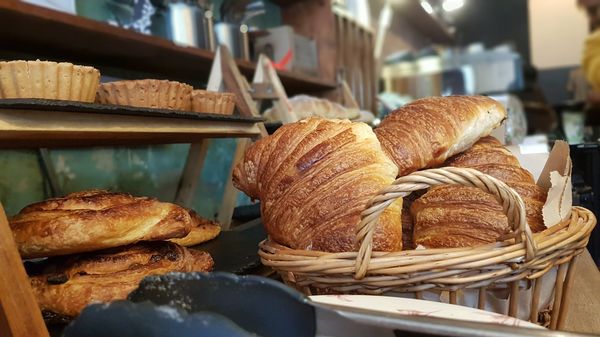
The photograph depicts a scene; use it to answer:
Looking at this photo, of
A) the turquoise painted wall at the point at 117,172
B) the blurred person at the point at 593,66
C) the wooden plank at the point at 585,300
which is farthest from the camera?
the blurred person at the point at 593,66

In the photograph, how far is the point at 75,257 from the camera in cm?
81

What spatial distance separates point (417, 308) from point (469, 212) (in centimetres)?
33

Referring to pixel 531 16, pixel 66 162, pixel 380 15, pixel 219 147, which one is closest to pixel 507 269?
pixel 66 162

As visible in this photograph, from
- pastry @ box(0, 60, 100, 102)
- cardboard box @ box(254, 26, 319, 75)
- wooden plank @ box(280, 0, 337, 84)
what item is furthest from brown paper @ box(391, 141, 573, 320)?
wooden plank @ box(280, 0, 337, 84)

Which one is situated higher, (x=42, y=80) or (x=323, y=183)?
(x=42, y=80)

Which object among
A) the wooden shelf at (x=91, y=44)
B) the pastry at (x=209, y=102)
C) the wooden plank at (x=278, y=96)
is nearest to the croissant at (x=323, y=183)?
the pastry at (x=209, y=102)

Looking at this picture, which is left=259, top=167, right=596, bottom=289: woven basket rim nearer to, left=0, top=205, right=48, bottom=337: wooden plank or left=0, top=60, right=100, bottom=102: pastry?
left=0, top=205, right=48, bottom=337: wooden plank

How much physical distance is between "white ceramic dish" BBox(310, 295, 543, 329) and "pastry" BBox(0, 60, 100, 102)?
1.83 ft

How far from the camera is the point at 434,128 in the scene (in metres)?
0.96

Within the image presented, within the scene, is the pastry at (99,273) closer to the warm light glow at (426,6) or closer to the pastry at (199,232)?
the pastry at (199,232)

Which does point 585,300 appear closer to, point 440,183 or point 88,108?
point 440,183

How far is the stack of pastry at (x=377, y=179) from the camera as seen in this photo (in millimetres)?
776

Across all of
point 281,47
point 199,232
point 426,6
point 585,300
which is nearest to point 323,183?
point 199,232

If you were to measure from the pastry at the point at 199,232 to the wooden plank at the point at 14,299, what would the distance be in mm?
463
